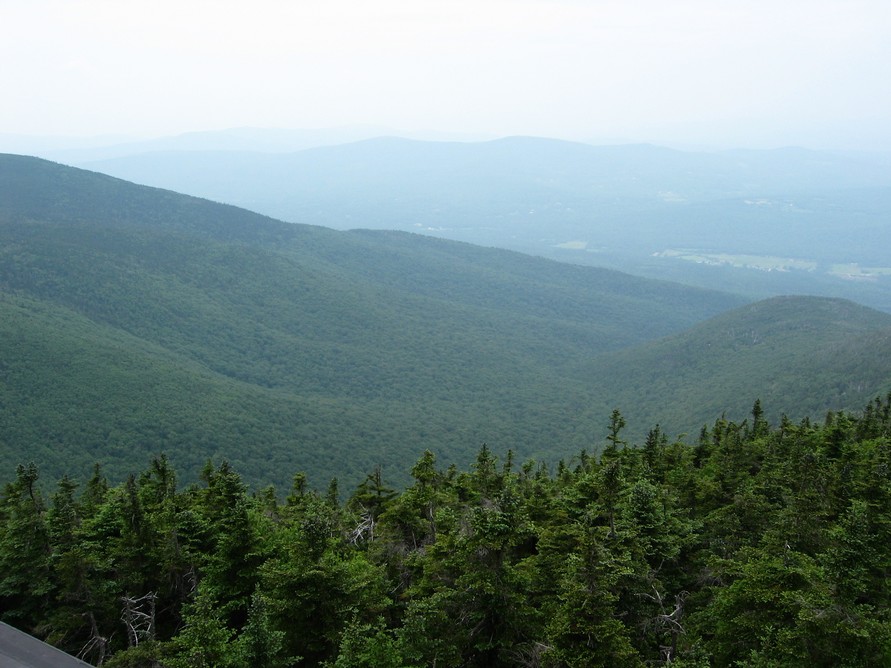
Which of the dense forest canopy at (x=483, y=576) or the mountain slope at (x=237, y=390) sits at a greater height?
the dense forest canopy at (x=483, y=576)

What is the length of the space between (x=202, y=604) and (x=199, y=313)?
195 meters

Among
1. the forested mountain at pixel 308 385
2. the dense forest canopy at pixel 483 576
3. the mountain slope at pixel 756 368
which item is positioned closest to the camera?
the dense forest canopy at pixel 483 576

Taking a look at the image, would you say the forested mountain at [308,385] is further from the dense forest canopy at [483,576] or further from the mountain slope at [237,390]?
the dense forest canopy at [483,576]

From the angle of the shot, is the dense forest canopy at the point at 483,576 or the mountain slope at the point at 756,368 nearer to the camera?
the dense forest canopy at the point at 483,576

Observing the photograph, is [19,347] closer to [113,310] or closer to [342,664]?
[113,310]

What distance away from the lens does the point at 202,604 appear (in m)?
19.5

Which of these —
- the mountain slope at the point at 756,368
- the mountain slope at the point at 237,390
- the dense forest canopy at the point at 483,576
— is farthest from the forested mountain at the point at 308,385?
the dense forest canopy at the point at 483,576

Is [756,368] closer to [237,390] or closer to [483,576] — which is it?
[237,390]

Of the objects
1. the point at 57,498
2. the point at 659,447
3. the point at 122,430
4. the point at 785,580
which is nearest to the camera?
the point at 785,580

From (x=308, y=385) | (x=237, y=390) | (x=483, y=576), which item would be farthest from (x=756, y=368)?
(x=483, y=576)

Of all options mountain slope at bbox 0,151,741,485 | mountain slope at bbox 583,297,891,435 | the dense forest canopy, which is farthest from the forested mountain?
the dense forest canopy

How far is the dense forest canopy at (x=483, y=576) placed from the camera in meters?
18.0

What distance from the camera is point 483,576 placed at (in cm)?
2025

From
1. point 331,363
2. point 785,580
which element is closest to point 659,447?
point 785,580
